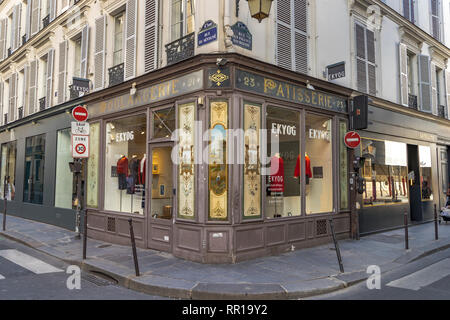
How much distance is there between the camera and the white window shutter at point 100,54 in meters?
10.6

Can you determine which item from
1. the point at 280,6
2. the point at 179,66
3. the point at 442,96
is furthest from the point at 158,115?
the point at 442,96

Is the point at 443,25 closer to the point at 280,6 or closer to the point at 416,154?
the point at 416,154

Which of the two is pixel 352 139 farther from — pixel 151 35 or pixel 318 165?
pixel 151 35

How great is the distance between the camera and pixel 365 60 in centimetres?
1124

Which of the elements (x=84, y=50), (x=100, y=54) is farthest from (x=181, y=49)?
(x=84, y=50)

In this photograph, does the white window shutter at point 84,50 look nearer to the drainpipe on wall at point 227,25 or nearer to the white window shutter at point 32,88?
the white window shutter at point 32,88

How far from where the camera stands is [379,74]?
464 inches

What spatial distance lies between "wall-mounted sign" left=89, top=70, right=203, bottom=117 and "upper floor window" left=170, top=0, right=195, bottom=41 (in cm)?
122

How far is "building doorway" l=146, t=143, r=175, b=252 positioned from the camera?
27.0 feet

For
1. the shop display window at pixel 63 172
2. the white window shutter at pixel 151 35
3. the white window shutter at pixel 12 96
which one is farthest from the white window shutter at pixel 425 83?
the white window shutter at pixel 12 96

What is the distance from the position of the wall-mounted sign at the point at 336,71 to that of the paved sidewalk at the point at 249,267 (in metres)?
4.55

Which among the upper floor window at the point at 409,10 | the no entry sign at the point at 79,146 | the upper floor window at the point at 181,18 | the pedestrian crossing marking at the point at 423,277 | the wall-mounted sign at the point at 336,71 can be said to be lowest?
the pedestrian crossing marking at the point at 423,277

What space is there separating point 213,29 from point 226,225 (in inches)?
166

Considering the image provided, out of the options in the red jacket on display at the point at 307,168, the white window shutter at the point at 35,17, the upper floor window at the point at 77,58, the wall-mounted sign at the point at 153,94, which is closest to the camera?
the wall-mounted sign at the point at 153,94
